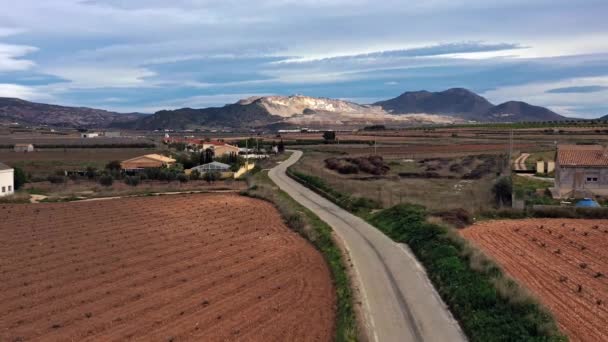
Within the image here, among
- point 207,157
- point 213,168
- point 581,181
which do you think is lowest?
point 213,168

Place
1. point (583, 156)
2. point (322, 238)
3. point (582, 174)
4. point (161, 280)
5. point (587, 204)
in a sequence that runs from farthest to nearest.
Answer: point (583, 156) → point (582, 174) → point (587, 204) → point (322, 238) → point (161, 280)

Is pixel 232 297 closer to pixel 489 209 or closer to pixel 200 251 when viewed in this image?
pixel 200 251

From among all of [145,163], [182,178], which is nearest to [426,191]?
[182,178]

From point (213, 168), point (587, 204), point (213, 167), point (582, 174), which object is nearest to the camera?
point (587, 204)

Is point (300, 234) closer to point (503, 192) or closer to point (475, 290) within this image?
point (503, 192)

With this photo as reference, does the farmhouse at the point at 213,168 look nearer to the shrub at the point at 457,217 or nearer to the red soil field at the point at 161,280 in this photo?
the red soil field at the point at 161,280
